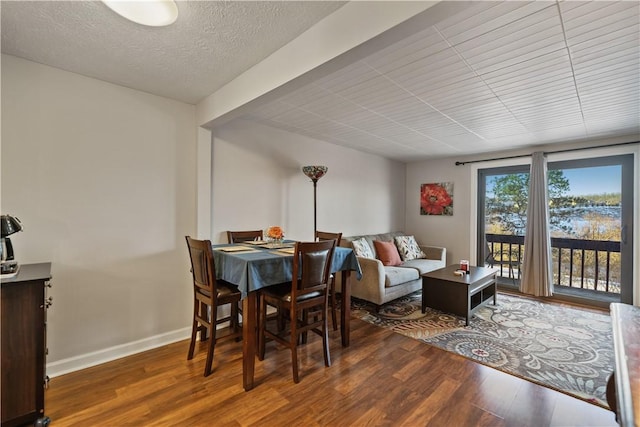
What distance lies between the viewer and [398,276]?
12.0ft

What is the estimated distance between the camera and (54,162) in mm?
2154

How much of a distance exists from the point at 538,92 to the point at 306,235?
2.93m

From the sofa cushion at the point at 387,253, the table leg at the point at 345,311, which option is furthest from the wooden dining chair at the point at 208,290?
the sofa cushion at the point at 387,253

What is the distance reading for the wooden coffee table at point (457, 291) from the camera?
10.4ft

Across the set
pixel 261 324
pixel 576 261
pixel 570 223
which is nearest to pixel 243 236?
pixel 261 324

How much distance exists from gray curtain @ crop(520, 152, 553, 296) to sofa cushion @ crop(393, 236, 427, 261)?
1501mm

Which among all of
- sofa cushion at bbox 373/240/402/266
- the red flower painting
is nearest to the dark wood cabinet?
sofa cushion at bbox 373/240/402/266

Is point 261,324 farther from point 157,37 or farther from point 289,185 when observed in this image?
point 157,37

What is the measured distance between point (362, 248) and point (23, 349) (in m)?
3.39

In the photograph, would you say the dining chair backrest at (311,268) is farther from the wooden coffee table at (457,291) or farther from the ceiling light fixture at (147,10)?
the wooden coffee table at (457,291)

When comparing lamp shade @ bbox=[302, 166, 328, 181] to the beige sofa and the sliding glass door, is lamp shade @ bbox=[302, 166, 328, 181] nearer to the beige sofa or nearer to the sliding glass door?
the beige sofa

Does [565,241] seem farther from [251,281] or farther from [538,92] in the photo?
[251,281]

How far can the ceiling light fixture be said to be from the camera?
55.7 inches

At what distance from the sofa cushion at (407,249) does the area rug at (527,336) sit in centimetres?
80
